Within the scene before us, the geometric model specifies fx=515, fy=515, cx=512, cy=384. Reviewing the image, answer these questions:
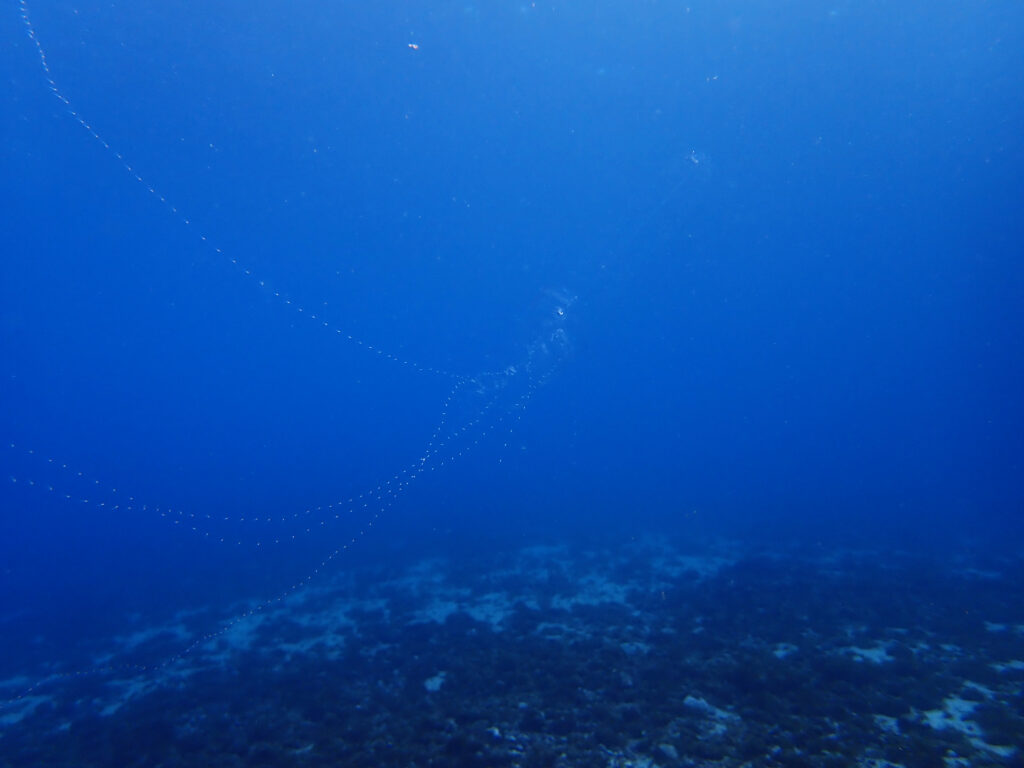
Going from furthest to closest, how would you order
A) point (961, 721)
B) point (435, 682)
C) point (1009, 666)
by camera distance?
point (435, 682) → point (1009, 666) → point (961, 721)

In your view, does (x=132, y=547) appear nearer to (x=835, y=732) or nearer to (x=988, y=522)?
(x=835, y=732)

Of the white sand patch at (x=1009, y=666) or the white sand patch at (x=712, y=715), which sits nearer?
the white sand patch at (x=712, y=715)

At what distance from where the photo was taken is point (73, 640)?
13.6 meters

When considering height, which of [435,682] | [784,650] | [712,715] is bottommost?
[435,682]

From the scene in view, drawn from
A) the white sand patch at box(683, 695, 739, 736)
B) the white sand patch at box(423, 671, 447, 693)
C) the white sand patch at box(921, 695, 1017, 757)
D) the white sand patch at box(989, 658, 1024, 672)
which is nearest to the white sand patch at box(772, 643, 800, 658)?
the white sand patch at box(921, 695, 1017, 757)

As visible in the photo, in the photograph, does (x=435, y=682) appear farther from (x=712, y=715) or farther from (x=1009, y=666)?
(x=1009, y=666)

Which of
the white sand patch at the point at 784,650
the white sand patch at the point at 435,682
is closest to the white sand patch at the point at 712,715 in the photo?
the white sand patch at the point at 784,650

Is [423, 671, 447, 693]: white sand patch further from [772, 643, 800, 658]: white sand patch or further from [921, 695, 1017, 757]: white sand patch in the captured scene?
[921, 695, 1017, 757]: white sand patch

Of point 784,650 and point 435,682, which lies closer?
point 435,682

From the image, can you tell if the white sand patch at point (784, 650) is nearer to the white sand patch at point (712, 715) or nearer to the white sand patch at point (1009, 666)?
the white sand patch at point (712, 715)

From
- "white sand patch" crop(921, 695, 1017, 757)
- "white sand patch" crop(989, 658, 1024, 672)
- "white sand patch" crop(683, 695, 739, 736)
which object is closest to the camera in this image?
"white sand patch" crop(921, 695, 1017, 757)

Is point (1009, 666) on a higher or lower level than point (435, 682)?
higher

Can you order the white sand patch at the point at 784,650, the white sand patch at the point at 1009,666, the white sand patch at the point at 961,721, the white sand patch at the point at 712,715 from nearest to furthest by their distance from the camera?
the white sand patch at the point at 961,721, the white sand patch at the point at 712,715, the white sand patch at the point at 1009,666, the white sand patch at the point at 784,650

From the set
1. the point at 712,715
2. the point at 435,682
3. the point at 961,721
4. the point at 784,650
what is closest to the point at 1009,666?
the point at 961,721
